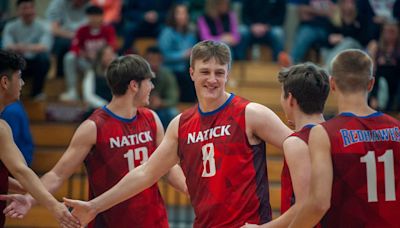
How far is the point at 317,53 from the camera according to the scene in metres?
12.9

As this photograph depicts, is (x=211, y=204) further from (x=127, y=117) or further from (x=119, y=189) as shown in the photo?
(x=127, y=117)

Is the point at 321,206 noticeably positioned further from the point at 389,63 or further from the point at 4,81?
the point at 389,63

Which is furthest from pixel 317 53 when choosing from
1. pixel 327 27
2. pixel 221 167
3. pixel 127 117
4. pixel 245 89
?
pixel 221 167

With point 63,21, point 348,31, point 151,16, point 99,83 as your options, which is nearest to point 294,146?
point 99,83

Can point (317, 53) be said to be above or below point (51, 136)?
above

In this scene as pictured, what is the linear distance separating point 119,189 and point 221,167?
90cm

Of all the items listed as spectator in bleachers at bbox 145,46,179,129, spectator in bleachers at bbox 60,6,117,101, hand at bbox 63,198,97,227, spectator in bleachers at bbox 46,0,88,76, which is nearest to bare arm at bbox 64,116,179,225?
hand at bbox 63,198,97,227

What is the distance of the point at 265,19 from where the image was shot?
512 inches

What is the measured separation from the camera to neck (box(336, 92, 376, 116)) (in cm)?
497

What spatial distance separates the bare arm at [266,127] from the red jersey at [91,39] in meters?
6.78

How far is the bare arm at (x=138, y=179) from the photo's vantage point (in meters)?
6.00

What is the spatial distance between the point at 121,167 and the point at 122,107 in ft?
1.65

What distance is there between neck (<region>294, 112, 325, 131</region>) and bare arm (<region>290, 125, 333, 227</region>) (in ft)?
1.61

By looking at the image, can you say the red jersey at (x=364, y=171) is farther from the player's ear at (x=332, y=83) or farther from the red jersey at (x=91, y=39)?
the red jersey at (x=91, y=39)
